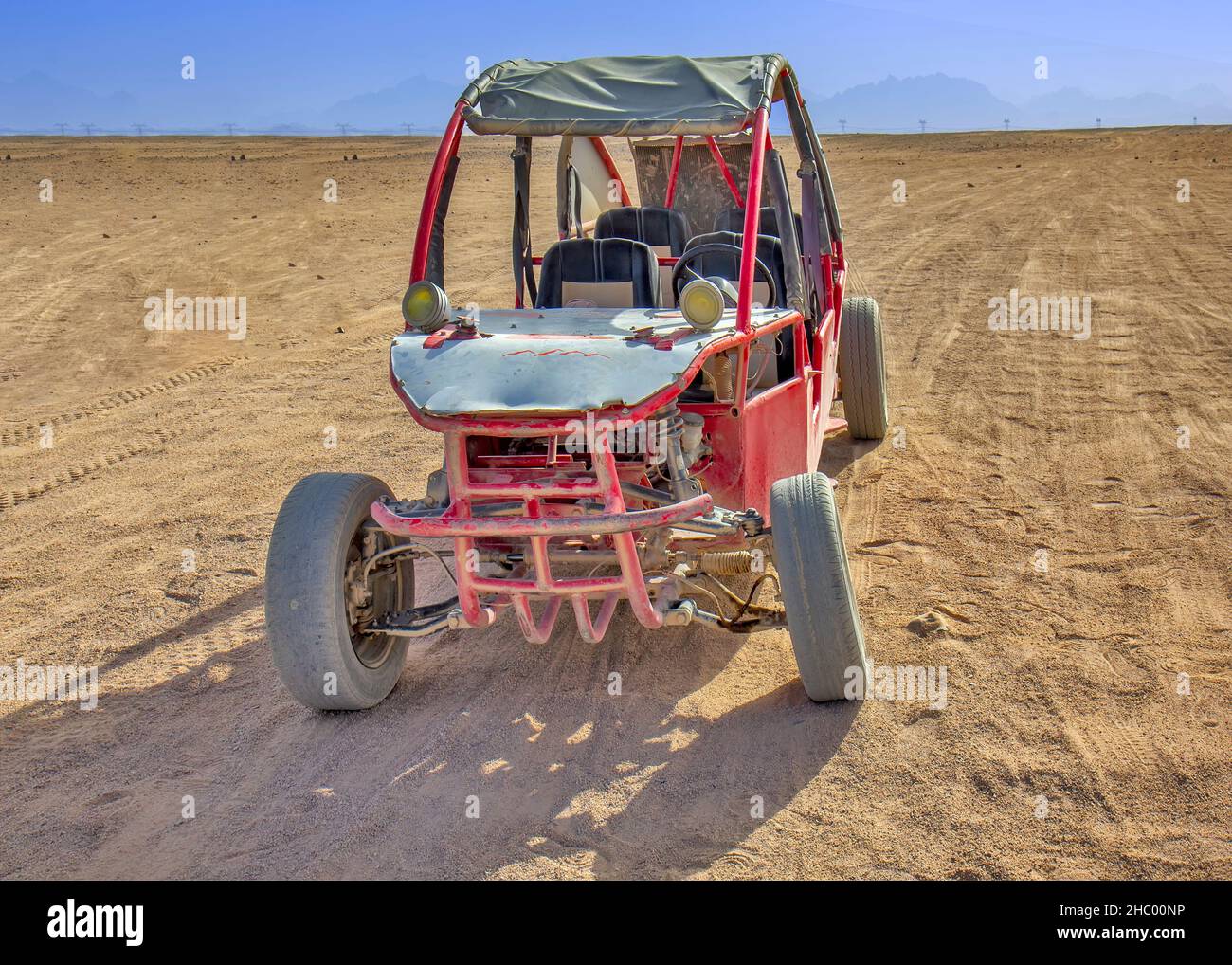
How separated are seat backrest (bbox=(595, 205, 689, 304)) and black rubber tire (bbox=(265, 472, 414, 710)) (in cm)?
285

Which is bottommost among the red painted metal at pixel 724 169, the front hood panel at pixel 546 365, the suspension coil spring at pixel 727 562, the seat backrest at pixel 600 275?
the suspension coil spring at pixel 727 562

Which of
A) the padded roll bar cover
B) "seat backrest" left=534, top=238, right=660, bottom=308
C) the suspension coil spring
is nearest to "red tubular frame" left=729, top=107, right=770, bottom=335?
the suspension coil spring

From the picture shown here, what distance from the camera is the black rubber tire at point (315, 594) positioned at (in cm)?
451

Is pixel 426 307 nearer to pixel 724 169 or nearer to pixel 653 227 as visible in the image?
pixel 653 227

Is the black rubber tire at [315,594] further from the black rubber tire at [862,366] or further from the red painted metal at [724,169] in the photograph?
the red painted metal at [724,169]

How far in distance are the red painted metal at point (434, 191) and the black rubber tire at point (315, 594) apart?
3.63 ft

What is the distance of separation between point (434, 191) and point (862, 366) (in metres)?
3.35

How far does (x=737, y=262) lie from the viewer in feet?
19.7

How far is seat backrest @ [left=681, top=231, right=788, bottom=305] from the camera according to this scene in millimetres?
6004

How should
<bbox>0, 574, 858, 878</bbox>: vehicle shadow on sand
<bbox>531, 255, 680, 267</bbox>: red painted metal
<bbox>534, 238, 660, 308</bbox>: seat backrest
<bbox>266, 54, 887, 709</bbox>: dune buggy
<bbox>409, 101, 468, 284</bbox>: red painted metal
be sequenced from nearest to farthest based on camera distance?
<bbox>0, 574, 858, 878</bbox>: vehicle shadow on sand
<bbox>266, 54, 887, 709</bbox>: dune buggy
<bbox>409, 101, 468, 284</bbox>: red painted metal
<bbox>534, 238, 660, 308</bbox>: seat backrest
<bbox>531, 255, 680, 267</bbox>: red painted metal

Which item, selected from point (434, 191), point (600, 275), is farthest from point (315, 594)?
point (600, 275)

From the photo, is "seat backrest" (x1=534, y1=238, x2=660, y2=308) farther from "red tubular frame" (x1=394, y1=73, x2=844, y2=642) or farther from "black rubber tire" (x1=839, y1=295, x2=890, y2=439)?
"black rubber tire" (x1=839, y1=295, x2=890, y2=439)

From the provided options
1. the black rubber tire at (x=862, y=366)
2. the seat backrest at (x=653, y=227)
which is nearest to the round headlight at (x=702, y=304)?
the seat backrest at (x=653, y=227)

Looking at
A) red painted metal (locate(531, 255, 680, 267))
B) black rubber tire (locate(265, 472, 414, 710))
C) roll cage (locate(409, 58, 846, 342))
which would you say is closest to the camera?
black rubber tire (locate(265, 472, 414, 710))
